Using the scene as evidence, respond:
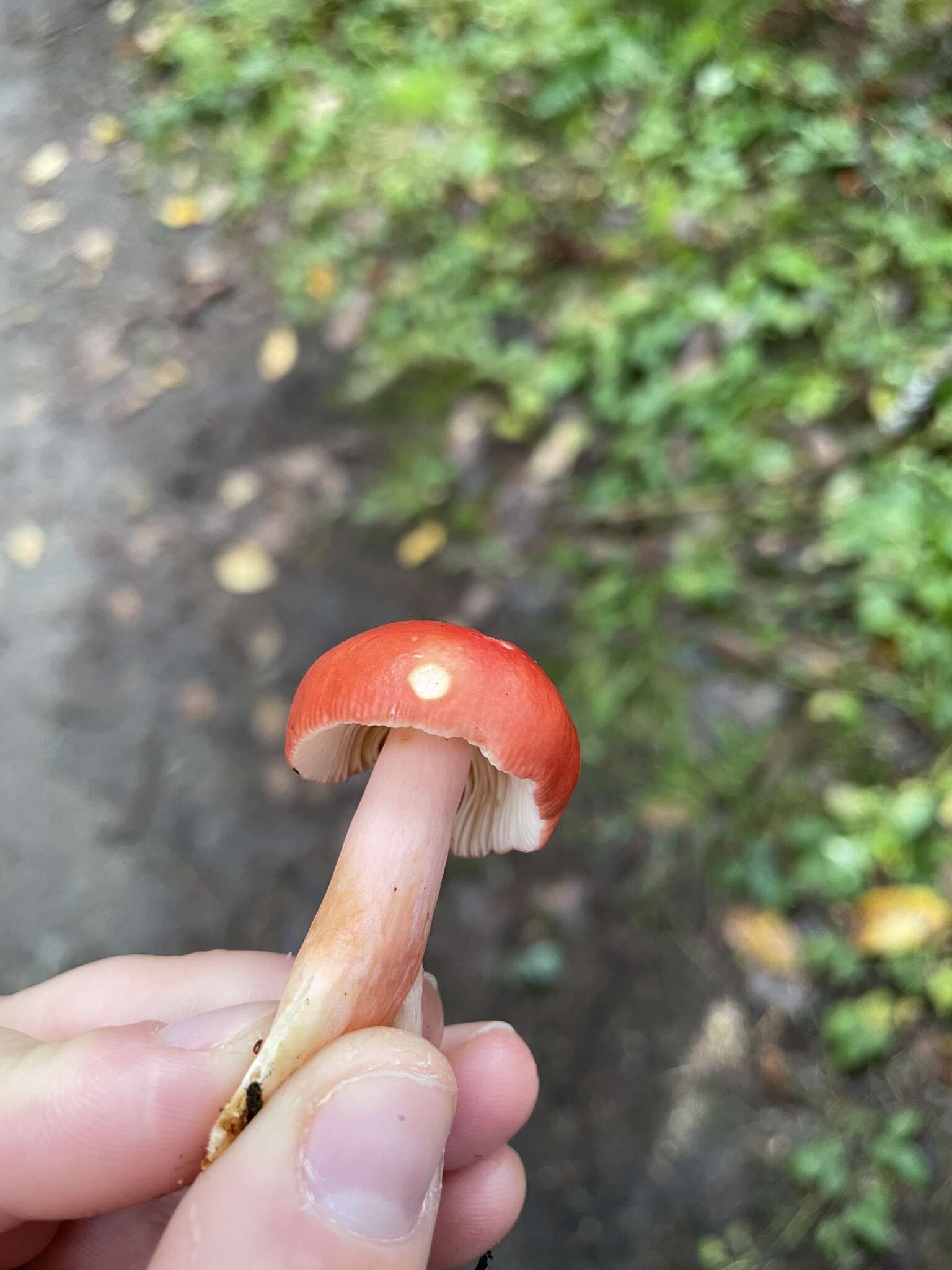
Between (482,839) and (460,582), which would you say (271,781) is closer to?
(460,582)

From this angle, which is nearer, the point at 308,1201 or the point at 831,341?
the point at 308,1201

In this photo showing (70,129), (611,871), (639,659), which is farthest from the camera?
(70,129)

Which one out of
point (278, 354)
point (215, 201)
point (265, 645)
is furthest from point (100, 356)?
point (265, 645)

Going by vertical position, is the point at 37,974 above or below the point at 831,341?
below

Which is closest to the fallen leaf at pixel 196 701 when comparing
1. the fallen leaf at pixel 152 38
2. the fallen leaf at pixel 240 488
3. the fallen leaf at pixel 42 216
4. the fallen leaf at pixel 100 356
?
the fallen leaf at pixel 240 488

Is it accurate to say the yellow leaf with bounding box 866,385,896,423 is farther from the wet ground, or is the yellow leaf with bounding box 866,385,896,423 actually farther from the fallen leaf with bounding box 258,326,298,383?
the fallen leaf with bounding box 258,326,298,383

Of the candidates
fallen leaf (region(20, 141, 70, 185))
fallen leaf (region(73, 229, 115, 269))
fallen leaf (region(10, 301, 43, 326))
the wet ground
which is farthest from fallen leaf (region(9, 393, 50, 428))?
fallen leaf (region(20, 141, 70, 185))

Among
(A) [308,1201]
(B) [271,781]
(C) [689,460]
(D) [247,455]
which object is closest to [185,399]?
(D) [247,455]

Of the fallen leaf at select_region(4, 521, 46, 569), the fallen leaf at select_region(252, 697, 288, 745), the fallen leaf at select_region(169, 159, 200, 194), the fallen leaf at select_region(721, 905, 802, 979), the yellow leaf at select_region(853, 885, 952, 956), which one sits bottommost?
the fallen leaf at select_region(721, 905, 802, 979)
